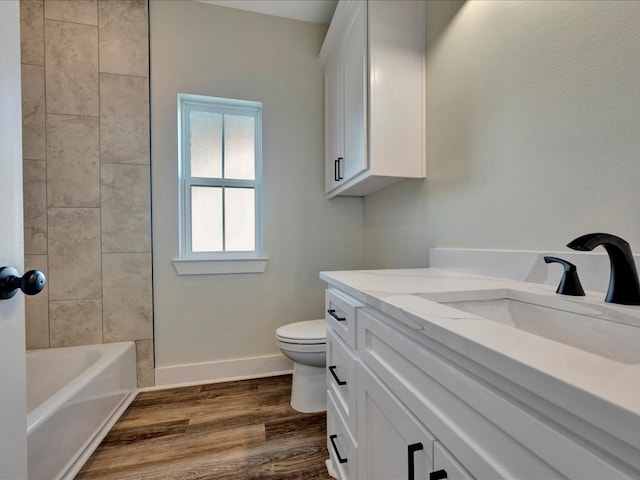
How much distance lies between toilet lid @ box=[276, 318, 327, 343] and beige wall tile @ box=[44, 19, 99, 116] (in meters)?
1.85

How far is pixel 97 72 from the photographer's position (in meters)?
1.80

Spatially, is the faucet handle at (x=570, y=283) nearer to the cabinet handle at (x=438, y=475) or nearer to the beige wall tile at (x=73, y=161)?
the cabinet handle at (x=438, y=475)

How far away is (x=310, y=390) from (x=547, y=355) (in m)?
1.49

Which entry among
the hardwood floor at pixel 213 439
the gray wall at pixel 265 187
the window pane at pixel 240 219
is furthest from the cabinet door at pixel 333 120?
the hardwood floor at pixel 213 439

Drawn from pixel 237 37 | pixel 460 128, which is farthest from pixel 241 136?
pixel 460 128

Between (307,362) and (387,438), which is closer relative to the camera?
(387,438)

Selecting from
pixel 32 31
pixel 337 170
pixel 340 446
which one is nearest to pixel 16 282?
pixel 340 446

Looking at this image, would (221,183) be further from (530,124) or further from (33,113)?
(530,124)

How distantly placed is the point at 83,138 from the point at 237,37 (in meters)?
1.24

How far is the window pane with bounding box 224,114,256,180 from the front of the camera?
7.07ft

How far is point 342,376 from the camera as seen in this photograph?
1040 millimetres

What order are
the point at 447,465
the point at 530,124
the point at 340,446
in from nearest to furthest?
the point at 447,465, the point at 530,124, the point at 340,446

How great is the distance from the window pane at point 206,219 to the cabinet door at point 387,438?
160 centimetres

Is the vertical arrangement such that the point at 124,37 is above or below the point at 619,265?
above
